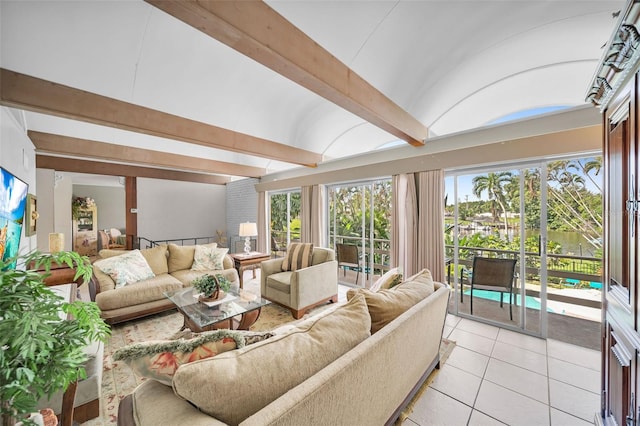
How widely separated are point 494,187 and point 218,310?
11.6ft

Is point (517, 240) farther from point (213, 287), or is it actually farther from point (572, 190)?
point (213, 287)

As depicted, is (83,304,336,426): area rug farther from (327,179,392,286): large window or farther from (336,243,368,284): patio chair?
(327,179,392,286): large window

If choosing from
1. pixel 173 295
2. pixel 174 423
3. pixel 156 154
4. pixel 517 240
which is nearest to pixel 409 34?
pixel 517 240

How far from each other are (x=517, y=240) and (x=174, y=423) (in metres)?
3.62

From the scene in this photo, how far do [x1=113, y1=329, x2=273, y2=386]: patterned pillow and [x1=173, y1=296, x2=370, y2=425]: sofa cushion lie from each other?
0.08 meters

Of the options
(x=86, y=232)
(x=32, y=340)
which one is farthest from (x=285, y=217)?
(x=86, y=232)

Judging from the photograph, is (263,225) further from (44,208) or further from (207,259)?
(44,208)

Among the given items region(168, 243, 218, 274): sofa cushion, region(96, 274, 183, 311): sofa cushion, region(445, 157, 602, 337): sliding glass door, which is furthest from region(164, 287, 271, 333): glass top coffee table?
region(445, 157, 602, 337): sliding glass door

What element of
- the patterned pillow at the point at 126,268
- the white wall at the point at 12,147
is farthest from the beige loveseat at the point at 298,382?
the patterned pillow at the point at 126,268

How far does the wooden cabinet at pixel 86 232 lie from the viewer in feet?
26.5

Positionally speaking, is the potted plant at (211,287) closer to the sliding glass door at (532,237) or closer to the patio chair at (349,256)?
the patio chair at (349,256)

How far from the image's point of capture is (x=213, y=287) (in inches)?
103

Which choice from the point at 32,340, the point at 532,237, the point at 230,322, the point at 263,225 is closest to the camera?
the point at 32,340

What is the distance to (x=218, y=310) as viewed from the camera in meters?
2.49
